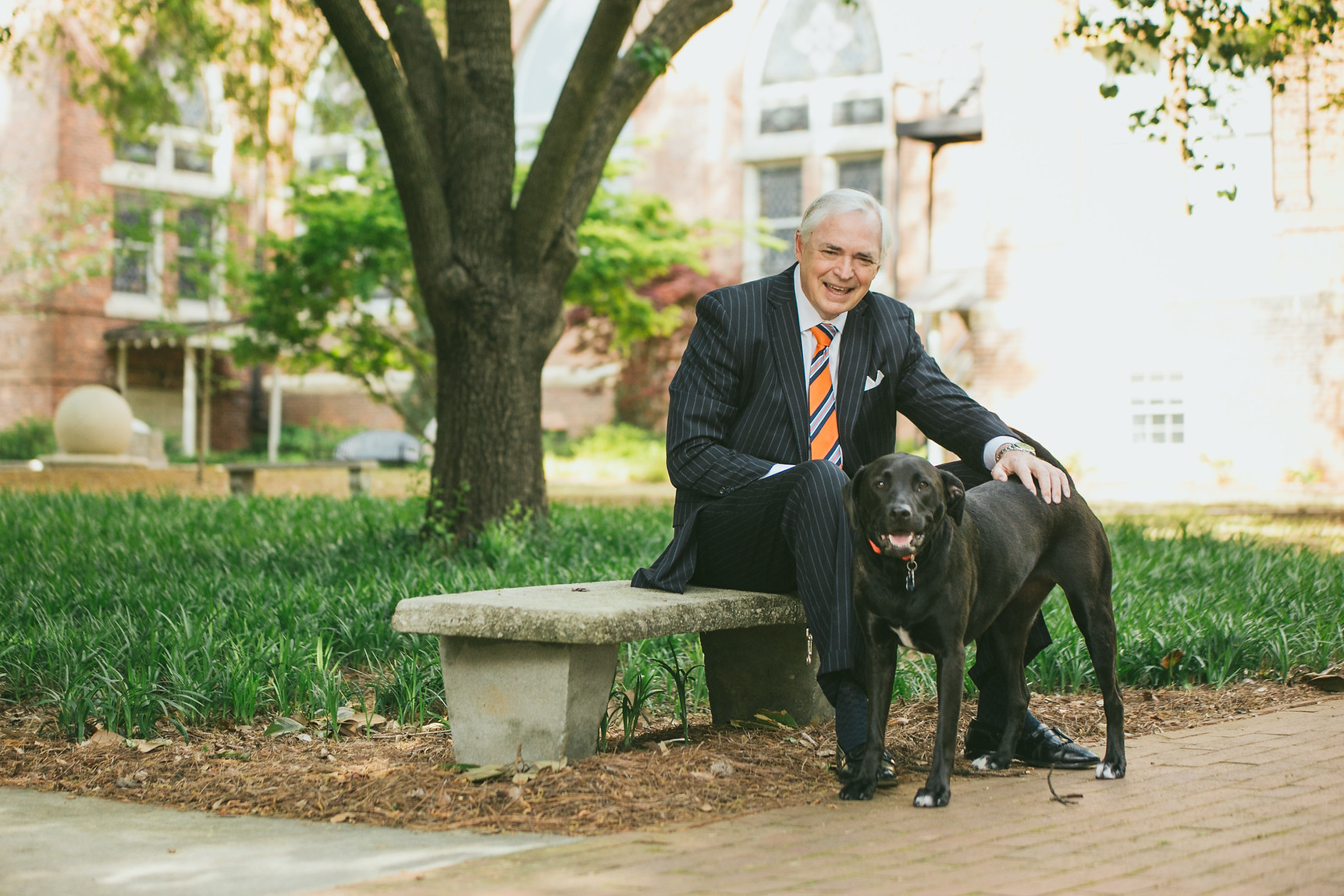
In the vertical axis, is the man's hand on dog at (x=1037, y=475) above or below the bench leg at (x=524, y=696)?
above

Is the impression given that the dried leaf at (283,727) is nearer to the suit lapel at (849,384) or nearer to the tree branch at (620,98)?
the suit lapel at (849,384)

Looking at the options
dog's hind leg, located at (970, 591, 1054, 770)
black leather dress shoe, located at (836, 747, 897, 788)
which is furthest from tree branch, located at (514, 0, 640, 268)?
black leather dress shoe, located at (836, 747, 897, 788)

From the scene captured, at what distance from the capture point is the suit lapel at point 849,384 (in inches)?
163

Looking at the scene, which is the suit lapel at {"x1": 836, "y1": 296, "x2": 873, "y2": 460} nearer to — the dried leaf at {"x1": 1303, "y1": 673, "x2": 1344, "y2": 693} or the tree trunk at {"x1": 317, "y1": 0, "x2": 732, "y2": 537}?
the dried leaf at {"x1": 1303, "y1": 673, "x2": 1344, "y2": 693}

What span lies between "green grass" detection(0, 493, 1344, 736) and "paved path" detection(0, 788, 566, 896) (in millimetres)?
1156

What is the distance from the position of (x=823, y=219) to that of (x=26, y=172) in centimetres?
2961

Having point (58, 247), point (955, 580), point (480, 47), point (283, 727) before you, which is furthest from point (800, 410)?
point (58, 247)

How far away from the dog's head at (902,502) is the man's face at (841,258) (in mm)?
863

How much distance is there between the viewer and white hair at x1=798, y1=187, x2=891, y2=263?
13.3 ft

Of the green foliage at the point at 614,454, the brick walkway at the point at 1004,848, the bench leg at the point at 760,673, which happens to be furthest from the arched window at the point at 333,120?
the brick walkway at the point at 1004,848

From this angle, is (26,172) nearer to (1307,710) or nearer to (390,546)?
(390,546)

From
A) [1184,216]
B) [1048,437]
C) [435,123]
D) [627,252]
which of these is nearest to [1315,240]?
[1184,216]

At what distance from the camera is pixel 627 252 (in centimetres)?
1900

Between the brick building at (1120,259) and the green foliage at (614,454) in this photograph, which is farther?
the green foliage at (614,454)
